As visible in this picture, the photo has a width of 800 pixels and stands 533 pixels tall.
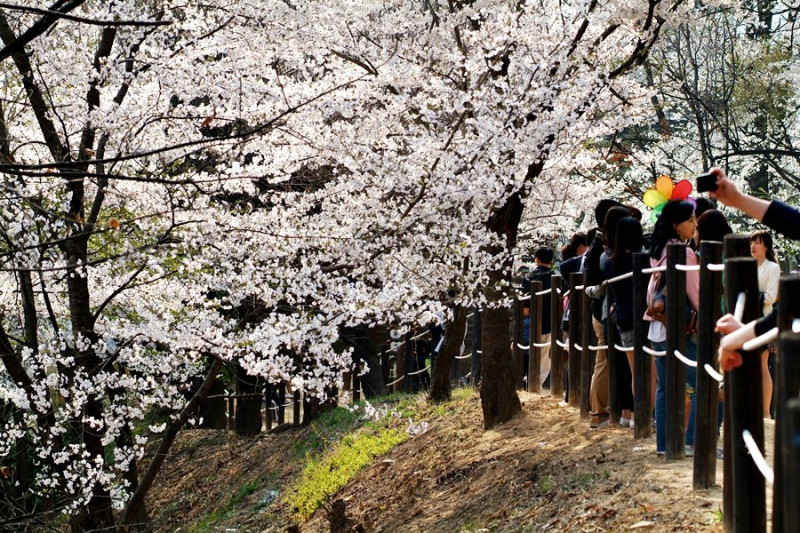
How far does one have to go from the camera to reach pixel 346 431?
48.5 feet

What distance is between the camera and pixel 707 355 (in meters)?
5.35

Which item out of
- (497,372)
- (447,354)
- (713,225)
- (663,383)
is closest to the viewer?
(663,383)

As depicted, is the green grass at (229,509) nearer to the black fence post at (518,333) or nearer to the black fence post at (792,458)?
the black fence post at (518,333)

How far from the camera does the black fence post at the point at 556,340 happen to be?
10305 millimetres

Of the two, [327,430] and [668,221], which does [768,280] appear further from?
[327,430]

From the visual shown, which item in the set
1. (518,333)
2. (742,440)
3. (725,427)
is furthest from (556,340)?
(742,440)

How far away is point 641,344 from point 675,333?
0.82m

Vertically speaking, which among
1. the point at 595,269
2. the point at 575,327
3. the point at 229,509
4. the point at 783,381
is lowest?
the point at 229,509

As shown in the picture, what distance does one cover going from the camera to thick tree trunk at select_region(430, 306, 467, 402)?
12938 millimetres

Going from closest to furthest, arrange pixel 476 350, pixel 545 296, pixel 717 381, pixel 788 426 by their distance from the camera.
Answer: pixel 788 426 → pixel 717 381 → pixel 545 296 → pixel 476 350

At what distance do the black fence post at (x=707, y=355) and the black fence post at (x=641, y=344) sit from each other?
4.59 feet

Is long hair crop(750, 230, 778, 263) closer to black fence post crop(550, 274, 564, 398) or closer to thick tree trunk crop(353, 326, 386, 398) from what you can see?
black fence post crop(550, 274, 564, 398)

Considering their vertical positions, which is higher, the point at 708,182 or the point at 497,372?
the point at 708,182

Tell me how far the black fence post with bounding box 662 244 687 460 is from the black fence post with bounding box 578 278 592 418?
7.74ft
